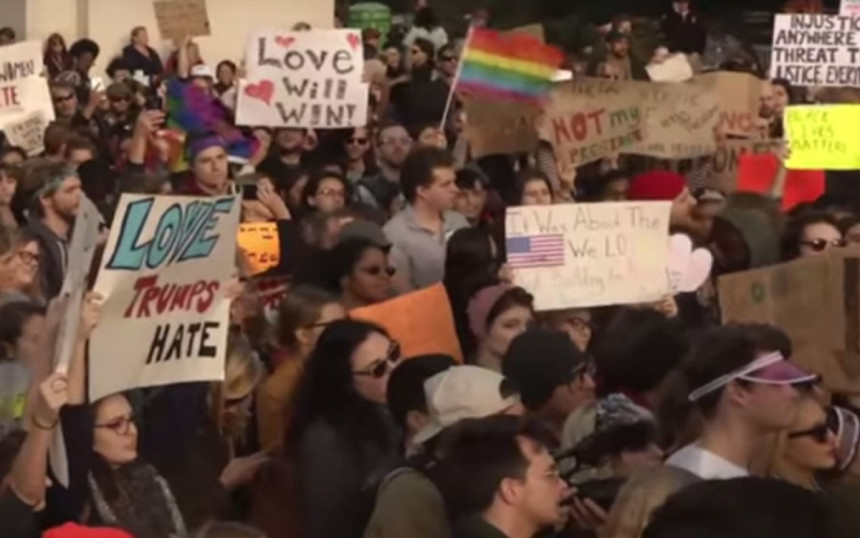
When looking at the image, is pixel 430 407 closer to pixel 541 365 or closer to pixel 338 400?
pixel 338 400

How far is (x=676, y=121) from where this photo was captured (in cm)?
1048

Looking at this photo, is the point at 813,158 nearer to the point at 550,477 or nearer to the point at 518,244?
the point at 518,244

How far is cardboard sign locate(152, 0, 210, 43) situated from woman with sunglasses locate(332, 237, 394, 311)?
7.94 meters

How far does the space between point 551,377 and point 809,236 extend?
92.1 inches

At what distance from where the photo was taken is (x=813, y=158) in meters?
10.4

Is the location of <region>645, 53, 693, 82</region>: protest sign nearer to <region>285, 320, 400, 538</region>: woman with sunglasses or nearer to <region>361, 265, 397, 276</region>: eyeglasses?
<region>361, 265, 397, 276</region>: eyeglasses

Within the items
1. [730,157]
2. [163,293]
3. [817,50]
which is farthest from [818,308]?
[817,50]

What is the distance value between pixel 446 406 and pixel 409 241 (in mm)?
3090

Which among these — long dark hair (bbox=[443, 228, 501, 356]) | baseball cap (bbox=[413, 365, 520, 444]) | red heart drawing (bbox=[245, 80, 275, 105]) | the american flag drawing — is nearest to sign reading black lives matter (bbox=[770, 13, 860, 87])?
red heart drawing (bbox=[245, 80, 275, 105])

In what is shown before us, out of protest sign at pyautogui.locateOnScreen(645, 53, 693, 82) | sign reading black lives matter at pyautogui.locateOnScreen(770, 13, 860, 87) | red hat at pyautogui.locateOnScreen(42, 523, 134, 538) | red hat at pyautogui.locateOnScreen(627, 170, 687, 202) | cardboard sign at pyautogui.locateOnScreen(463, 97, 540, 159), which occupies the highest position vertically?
sign reading black lives matter at pyautogui.locateOnScreen(770, 13, 860, 87)

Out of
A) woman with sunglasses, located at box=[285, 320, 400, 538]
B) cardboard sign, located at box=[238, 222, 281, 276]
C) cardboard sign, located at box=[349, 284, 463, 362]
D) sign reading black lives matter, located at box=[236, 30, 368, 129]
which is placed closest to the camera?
woman with sunglasses, located at box=[285, 320, 400, 538]

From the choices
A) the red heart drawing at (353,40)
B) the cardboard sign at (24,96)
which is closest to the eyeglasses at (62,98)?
the cardboard sign at (24,96)

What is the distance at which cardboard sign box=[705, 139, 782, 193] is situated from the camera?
10.3 m

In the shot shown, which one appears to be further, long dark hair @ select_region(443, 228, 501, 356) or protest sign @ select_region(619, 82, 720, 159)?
protest sign @ select_region(619, 82, 720, 159)
